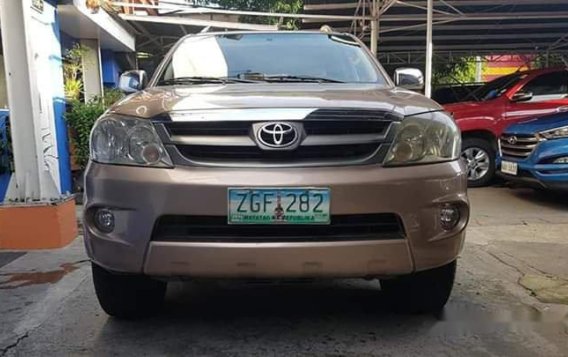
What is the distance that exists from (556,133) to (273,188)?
17.6ft

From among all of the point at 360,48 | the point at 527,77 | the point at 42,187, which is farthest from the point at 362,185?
the point at 527,77

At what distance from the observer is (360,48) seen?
4.30 metres

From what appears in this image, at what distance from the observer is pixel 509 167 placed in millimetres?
→ 7680

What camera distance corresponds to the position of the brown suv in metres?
2.66

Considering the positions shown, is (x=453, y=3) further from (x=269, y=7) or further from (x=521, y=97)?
(x=269, y=7)

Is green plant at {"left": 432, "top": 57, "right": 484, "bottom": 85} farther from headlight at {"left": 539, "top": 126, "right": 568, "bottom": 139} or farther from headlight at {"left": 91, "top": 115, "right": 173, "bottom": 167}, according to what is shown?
headlight at {"left": 91, "top": 115, "right": 173, "bottom": 167}

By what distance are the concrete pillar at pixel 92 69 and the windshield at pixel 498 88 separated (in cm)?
642

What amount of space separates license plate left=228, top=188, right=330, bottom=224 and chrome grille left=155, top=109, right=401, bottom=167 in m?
0.14

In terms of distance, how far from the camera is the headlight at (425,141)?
2.80 meters

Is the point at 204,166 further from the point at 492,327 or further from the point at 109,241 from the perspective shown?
the point at 492,327

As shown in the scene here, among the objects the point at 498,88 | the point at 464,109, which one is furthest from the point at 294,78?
the point at 498,88

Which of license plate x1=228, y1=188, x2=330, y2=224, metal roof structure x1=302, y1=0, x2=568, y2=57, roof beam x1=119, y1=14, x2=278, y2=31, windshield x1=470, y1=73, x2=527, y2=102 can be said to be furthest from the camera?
metal roof structure x1=302, y1=0, x2=568, y2=57

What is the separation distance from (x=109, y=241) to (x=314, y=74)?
1.71 meters

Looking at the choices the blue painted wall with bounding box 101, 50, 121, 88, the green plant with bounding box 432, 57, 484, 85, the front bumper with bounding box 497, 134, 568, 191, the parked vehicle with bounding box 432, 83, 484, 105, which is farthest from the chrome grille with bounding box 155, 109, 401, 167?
the green plant with bounding box 432, 57, 484, 85
